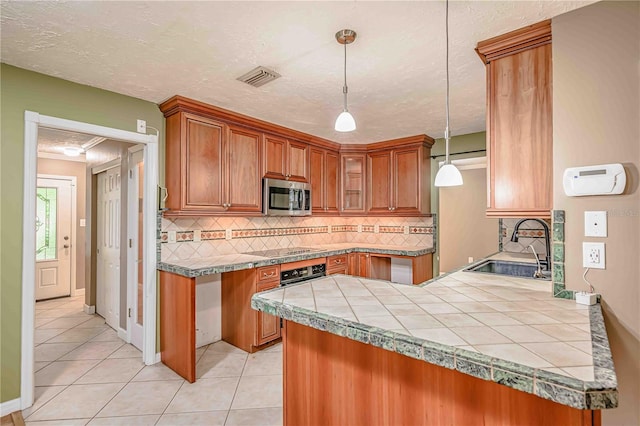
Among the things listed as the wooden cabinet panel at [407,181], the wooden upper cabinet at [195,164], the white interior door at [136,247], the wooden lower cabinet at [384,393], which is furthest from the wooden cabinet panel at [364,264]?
the wooden lower cabinet at [384,393]

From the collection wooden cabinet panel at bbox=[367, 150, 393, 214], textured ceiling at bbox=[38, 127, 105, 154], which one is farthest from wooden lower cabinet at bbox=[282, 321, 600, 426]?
textured ceiling at bbox=[38, 127, 105, 154]

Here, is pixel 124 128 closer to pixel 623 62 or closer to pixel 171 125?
pixel 171 125

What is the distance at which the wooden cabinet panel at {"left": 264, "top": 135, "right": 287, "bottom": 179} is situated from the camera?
11.4ft

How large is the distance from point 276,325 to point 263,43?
8.41 ft

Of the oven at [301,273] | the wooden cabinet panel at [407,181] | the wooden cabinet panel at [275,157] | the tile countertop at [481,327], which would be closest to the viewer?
the tile countertop at [481,327]

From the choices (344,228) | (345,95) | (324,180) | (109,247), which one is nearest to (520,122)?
(345,95)

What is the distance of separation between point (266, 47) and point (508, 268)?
8.29 ft

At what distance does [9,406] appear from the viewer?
2.16m

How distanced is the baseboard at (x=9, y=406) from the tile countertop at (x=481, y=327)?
214cm

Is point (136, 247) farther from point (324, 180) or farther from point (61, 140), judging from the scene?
point (324, 180)

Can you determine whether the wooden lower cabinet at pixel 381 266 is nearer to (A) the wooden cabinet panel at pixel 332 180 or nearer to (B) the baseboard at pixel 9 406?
(A) the wooden cabinet panel at pixel 332 180

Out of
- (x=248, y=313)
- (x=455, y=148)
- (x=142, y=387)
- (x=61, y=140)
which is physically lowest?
(x=142, y=387)

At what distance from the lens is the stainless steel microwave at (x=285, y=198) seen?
3438 mm

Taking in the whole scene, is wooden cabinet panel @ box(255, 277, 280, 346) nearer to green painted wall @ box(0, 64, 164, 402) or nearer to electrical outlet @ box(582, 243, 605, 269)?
green painted wall @ box(0, 64, 164, 402)
